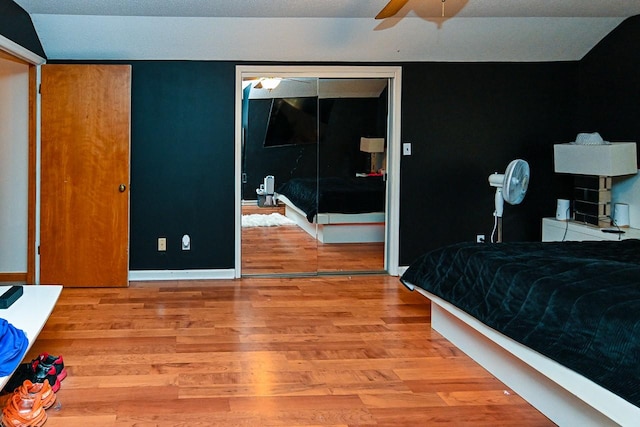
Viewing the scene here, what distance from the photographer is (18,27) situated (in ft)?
16.8

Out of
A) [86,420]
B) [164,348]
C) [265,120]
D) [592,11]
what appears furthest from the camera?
[265,120]

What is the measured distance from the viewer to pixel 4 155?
595cm

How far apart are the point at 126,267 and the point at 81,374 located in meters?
2.36

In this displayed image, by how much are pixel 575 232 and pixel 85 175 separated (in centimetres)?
418

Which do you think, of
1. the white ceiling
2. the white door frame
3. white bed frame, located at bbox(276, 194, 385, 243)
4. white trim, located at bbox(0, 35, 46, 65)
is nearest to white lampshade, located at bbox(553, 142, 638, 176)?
the white ceiling

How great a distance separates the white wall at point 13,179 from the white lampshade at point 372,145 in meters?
3.00

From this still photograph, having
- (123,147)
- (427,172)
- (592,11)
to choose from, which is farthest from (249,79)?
(592,11)

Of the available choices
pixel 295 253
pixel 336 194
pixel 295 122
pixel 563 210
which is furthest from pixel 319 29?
pixel 563 210

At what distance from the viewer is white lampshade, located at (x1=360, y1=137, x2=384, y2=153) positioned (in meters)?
6.51

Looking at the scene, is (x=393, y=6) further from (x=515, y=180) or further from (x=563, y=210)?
(x=563, y=210)

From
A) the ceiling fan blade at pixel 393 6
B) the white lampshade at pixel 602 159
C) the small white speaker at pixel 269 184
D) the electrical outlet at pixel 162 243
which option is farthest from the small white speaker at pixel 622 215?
the electrical outlet at pixel 162 243

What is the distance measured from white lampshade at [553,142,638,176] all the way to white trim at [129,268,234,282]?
314cm

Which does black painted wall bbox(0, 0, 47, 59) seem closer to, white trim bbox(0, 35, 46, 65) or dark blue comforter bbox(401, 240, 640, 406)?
white trim bbox(0, 35, 46, 65)

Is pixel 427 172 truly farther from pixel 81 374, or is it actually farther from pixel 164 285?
pixel 81 374
